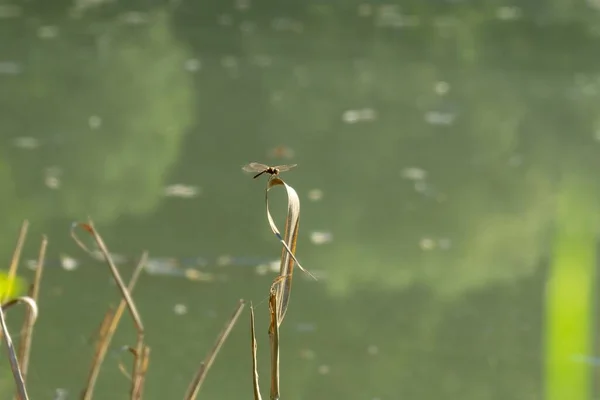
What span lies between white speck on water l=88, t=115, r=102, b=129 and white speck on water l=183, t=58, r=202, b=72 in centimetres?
131

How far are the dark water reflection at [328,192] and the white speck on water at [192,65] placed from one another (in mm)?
30

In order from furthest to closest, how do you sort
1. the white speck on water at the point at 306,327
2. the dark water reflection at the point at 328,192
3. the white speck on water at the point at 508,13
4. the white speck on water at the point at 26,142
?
the white speck on water at the point at 508,13 < the white speck on water at the point at 26,142 < the white speck on water at the point at 306,327 < the dark water reflection at the point at 328,192

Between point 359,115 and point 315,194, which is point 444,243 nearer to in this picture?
point 315,194

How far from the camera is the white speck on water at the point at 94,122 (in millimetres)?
5133

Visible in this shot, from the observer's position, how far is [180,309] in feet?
9.34

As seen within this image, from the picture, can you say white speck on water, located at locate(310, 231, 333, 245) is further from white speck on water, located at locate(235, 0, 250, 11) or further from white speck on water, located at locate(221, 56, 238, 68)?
white speck on water, located at locate(235, 0, 250, 11)

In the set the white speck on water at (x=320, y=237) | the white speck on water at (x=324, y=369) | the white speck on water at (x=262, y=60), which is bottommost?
the white speck on water at (x=324, y=369)

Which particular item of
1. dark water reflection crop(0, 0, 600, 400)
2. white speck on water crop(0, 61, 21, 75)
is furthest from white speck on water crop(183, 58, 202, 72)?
white speck on water crop(0, 61, 21, 75)

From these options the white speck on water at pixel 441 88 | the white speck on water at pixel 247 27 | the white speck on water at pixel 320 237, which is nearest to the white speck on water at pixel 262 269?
the white speck on water at pixel 320 237

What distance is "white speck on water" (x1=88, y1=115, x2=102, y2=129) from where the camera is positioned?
513cm

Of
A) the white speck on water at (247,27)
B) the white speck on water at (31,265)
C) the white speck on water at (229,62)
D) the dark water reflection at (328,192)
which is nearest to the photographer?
the dark water reflection at (328,192)

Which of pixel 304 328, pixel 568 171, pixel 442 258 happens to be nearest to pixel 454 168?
pixel 568 171

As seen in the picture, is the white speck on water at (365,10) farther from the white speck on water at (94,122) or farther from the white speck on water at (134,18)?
the white speck on water at (94,122)

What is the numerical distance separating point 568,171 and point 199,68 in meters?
2.80
